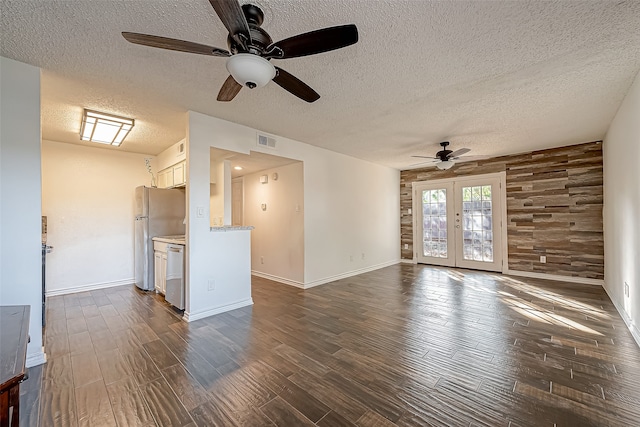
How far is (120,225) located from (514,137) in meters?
6.96

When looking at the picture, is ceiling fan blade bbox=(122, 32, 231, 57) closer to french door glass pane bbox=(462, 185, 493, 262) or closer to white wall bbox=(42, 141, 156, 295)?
white wall bbox=(42, 141, 156, 295)

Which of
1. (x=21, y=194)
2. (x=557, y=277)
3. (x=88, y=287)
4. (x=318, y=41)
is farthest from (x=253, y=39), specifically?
(x=557, y=277)

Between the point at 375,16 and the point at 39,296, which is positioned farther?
the point at 39,296

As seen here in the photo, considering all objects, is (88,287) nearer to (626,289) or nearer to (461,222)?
(461,222)

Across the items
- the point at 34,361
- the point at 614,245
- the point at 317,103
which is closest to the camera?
the point at 34,361

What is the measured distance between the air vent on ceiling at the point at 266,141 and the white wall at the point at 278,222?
703mm

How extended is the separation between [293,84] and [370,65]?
2.47 ft

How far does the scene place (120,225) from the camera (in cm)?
491

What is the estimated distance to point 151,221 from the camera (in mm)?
4414

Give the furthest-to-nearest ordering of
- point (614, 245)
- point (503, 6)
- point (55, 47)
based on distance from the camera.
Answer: point (614, 245) < point (55, 47) < point (503, 6)

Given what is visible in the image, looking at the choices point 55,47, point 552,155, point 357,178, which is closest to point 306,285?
point 357,178

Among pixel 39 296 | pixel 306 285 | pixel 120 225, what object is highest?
pixel 120 225

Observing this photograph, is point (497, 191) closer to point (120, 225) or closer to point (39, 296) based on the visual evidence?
point (39, 296)

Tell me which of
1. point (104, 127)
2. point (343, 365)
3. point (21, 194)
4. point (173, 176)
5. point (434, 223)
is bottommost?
point (343, 365)
